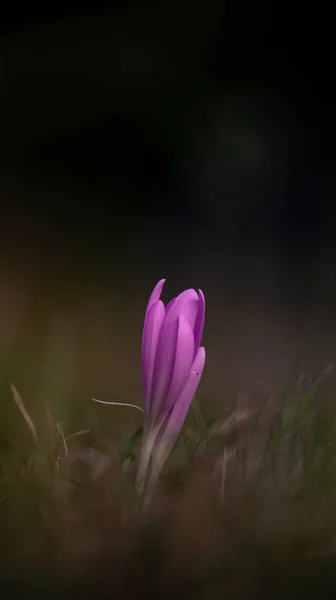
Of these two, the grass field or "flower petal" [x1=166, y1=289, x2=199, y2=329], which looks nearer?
the grass field

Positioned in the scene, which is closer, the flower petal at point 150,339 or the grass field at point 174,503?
the grass field at point 174,503

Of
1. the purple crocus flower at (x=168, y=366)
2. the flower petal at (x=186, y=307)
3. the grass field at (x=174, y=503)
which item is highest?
the flower petal at (x=186, y=307)

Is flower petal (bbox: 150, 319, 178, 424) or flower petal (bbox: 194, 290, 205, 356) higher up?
flower petal (bbox: 194, 290, 205, 356)

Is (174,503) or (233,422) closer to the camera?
(174,503)

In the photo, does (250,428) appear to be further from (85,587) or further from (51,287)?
(51,287)

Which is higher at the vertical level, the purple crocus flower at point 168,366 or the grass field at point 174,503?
the purple crocus flower at point 168,366

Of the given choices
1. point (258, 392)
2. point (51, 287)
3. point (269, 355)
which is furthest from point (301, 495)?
point (51, 287)

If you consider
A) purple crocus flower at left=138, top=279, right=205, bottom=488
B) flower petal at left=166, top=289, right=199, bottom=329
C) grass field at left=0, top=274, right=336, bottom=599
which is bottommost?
grass field at left=0, top=274, right=336, bottom=599
